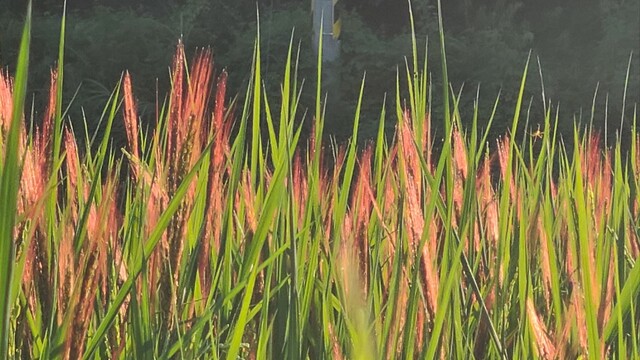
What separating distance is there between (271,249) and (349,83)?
6581 millimetres

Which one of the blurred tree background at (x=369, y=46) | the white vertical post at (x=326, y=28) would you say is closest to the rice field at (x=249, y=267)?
the blurred tree background at (x=369, y=46)

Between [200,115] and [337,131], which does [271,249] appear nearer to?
[200,115]

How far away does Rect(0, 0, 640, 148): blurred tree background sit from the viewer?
6.86 m

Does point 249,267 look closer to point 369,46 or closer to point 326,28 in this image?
point 326,28

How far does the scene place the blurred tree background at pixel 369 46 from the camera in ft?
22.5

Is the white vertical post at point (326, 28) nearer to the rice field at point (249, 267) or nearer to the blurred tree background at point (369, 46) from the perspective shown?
the blurred tree background at point (369, 46)

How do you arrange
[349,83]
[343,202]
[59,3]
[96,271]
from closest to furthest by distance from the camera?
[96,271], [343,202], [349,83], [59,3]

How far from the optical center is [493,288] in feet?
2.49

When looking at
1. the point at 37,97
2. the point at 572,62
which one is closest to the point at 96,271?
the point at 37,97

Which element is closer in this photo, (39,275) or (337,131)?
(39,275)

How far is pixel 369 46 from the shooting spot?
7281 mm

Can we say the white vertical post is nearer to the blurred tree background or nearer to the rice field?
the blurred tree background

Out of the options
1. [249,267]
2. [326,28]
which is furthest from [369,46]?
[249,267]

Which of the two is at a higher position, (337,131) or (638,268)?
(638,268)
